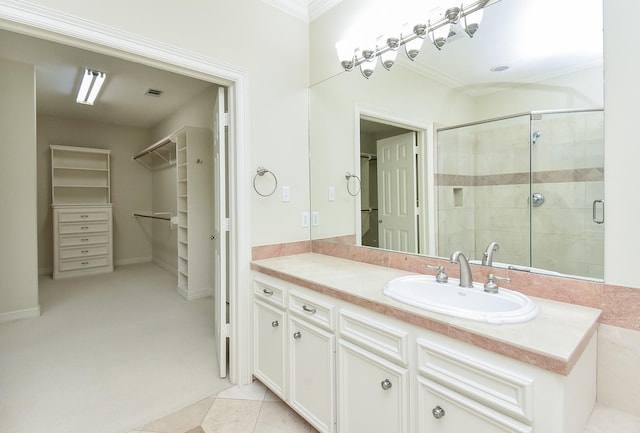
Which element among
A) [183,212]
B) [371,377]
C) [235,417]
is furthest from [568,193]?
[183,212]

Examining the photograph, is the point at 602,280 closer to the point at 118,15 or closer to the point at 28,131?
the point at 118,15

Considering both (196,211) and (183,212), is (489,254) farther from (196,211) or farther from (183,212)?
(183,212)

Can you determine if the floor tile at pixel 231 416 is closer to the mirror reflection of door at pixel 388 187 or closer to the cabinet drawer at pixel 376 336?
the cabinet drawer at pixel 376 336

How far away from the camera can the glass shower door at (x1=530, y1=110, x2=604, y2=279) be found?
1.20 metres

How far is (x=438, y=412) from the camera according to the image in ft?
3.49

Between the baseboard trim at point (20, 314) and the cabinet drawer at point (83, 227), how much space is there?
215 centimetres

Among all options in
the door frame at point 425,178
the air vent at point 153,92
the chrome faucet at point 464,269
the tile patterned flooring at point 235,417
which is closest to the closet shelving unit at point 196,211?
the air vent at point 153,92

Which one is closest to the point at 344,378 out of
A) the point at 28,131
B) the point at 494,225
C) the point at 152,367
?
the point at 494,225

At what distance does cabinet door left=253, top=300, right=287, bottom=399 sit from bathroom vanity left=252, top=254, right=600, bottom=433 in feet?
0.04

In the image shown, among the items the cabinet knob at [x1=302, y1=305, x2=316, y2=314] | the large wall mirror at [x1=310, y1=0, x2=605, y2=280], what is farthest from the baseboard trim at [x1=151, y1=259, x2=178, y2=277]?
the cabinet knob at [x1=302, y1=305, x2=316, y2=314]

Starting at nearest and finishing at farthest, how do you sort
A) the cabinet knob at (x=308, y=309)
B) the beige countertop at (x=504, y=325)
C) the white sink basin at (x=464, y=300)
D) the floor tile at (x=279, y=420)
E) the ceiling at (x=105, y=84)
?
the beige countertop at (x=504, y=325), the white sink basin at (x=464, y=300), the cabinet knob at (x=308, y=309), the floor tile at (x=279, y=420), the ceiling at (x=105, y=84)

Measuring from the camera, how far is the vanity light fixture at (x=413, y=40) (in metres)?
1.56

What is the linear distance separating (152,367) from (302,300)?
5.13ft

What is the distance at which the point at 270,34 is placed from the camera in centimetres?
225
